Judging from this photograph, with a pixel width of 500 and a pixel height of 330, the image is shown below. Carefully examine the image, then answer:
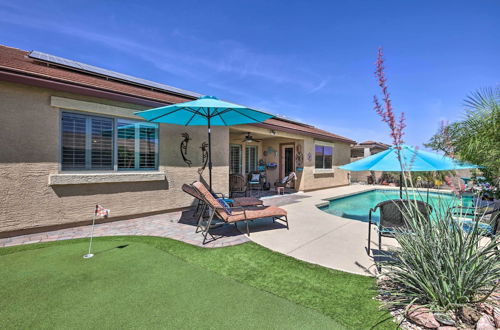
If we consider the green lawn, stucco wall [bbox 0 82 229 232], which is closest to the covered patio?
stucco wall [bbox 0 82 229 232]

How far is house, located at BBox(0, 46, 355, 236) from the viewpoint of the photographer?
5.55m

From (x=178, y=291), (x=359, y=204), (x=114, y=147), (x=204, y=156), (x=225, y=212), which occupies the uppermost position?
(x=114, y=147)

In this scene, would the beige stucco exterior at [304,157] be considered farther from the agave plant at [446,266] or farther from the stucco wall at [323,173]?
the agave plant at [446,266]

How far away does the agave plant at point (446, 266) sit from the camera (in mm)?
2639

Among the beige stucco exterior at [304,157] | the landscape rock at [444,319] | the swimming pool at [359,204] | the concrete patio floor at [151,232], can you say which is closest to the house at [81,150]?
the concrete patio floor at [151,232]

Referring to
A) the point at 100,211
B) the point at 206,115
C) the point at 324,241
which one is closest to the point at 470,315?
the point at 324,241

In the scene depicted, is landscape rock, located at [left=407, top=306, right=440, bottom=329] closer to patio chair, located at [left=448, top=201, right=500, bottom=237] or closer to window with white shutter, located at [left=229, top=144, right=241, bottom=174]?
patio chair, located at [left=448, top=201, right=500, bottom=237]

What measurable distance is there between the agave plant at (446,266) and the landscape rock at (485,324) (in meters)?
0.18

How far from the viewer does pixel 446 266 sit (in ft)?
8.84

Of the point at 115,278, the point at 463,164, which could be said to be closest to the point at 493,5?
the point at 463,164

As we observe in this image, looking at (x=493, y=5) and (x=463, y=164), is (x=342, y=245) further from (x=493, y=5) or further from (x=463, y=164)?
(x=493, y=5)

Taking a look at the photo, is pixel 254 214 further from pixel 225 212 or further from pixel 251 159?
pixel 251 159

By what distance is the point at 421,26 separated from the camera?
8.89 m

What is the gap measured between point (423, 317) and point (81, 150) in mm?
8307
